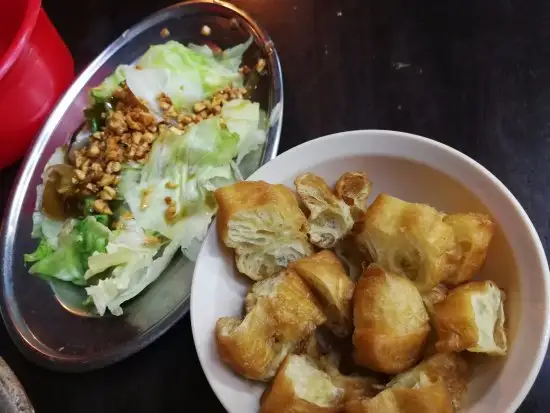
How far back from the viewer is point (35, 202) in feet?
4.21

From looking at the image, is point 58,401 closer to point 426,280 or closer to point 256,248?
point 256,248

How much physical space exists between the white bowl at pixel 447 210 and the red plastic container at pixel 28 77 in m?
0.58

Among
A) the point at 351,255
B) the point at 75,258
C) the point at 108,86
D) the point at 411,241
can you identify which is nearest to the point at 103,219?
the point at 75,258

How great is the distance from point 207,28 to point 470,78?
545 mm

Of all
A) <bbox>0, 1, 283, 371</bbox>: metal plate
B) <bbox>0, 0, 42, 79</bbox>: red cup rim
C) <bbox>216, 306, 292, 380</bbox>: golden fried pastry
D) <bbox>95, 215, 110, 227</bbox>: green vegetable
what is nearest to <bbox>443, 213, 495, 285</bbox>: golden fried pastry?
<bbox>216, 306, 292, 380</bbox>: golden fried pastry

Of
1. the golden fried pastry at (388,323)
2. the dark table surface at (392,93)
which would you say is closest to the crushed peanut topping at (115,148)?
the dark table surface at (392,93)

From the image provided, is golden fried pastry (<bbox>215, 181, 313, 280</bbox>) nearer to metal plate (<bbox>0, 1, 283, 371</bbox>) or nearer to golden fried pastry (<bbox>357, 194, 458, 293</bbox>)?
golden fried pastry (<bbox>357, 194, 458, 293</bbox>)

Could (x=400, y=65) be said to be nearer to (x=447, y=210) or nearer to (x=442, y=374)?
(x=447, y=210)

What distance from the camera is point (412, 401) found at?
28.7 inches

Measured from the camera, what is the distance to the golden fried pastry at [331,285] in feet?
2.71

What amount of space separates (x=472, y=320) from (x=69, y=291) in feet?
2.50

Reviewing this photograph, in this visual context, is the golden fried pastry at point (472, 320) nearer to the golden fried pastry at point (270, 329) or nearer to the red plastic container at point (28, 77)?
the golden fried pastry at point (270, 329)

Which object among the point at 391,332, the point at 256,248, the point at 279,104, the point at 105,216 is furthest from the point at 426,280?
the point at 105,216

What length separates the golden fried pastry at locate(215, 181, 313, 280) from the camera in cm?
87
